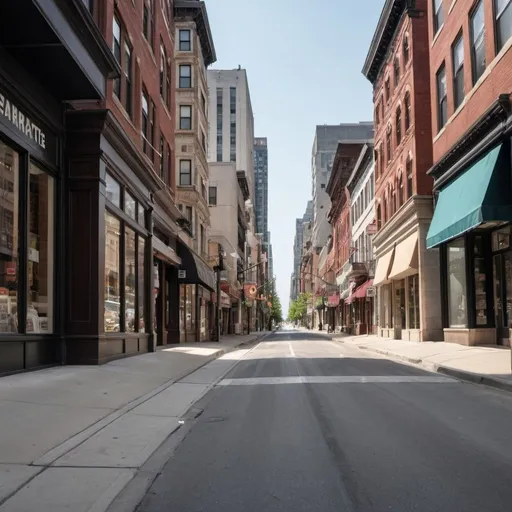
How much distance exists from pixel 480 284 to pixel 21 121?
1629 centimetres

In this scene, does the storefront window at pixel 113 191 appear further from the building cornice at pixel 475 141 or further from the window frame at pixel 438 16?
the window frame at pixel 438 16

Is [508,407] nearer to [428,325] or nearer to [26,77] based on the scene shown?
[26,77]

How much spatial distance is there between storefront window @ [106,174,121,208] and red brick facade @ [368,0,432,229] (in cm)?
1599

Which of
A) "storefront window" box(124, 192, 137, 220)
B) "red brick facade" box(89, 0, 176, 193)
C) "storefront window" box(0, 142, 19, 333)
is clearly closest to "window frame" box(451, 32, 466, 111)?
"red brick facade" box(89, 0, 176, 193)

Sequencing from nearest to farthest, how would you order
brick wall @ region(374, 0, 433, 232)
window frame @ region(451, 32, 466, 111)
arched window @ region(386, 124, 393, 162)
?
window frame @ region(451, 32, 466, 111) < brick wall @ region(374, 0, 433, 232) < arched window @ region(386, 124, 393, 162)

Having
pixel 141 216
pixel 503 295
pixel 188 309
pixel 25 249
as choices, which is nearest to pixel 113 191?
pixel 141 216

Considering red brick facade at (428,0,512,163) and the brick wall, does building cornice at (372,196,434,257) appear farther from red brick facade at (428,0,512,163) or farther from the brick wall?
red brick facade at (428,0,512,163)

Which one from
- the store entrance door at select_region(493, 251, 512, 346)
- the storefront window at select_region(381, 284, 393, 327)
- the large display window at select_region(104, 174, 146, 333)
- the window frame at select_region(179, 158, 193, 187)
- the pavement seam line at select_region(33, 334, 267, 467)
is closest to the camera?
the pavement seam line at select_region(33, 334, 267, 467)

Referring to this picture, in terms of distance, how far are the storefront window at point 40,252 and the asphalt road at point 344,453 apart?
4.24 meters

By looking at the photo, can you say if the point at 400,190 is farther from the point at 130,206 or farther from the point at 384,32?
the point at 130,206

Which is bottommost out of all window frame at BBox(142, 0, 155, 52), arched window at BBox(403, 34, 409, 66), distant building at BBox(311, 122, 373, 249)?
window frame at BBox(142, 0, 155, 52)

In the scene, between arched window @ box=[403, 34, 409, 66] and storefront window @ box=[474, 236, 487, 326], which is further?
arched window @ box=[403, 34, 409, 66]

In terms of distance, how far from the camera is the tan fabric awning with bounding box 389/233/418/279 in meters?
28.8

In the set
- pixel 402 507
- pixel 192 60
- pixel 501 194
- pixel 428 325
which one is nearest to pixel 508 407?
pixel 402 507
